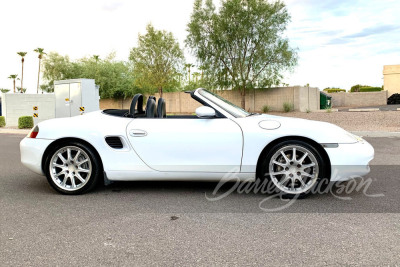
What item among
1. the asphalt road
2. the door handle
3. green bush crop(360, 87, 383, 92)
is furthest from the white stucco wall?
green bush crop(360, 87, 383, 92)

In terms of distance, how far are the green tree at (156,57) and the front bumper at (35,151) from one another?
3284cm

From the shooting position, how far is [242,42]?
29.4m

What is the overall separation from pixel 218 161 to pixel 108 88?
133 feet

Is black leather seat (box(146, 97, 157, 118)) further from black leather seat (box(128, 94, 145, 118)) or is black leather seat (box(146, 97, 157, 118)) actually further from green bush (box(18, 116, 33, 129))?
green bush (box(18, 116, 33, 129))

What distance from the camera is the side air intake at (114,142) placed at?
5.00 meters

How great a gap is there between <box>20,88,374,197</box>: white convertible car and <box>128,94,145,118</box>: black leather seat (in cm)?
9

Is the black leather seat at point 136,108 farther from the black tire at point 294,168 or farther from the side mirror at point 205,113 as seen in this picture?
the black tire at point 294,168

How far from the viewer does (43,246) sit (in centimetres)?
329

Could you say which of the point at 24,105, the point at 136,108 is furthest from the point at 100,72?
the point at 136,108

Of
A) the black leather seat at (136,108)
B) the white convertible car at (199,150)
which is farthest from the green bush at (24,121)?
the black leather seat at (136,108)

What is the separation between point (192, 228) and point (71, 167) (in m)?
2.17

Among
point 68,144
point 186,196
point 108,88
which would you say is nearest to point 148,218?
point 186,196

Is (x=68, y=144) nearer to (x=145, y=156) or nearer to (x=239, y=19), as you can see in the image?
(x=145, y=156)

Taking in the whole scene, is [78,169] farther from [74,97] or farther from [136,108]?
[74,97]
